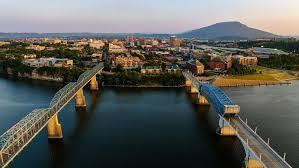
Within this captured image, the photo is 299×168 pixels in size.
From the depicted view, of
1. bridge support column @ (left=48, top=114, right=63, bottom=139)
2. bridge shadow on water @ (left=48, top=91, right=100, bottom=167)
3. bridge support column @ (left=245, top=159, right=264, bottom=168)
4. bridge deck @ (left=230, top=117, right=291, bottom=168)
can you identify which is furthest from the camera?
bridge support column @ (left=48, top=114, right=63, bottom=139)

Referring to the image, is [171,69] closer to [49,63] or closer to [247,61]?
[247,61]

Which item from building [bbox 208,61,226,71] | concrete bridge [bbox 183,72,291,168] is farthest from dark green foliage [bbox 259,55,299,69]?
concrete bridge [bbox 183,72,291,168]

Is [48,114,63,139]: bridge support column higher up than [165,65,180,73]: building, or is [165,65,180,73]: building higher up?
[165,65,180,73]: building

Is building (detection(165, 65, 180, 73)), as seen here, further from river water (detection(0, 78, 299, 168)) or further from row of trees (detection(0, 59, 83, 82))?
row of trees (detection(0, 59, 83, 82))

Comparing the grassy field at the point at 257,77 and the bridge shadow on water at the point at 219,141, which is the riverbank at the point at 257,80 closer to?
the grassy field at the point at 257,77

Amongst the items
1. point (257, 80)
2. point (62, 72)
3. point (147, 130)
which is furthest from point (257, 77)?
point (147, 130)

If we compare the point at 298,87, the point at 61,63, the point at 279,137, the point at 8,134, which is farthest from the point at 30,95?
the point at 298,87

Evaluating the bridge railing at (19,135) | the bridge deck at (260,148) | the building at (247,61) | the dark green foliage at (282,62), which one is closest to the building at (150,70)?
the building at (247,61)
